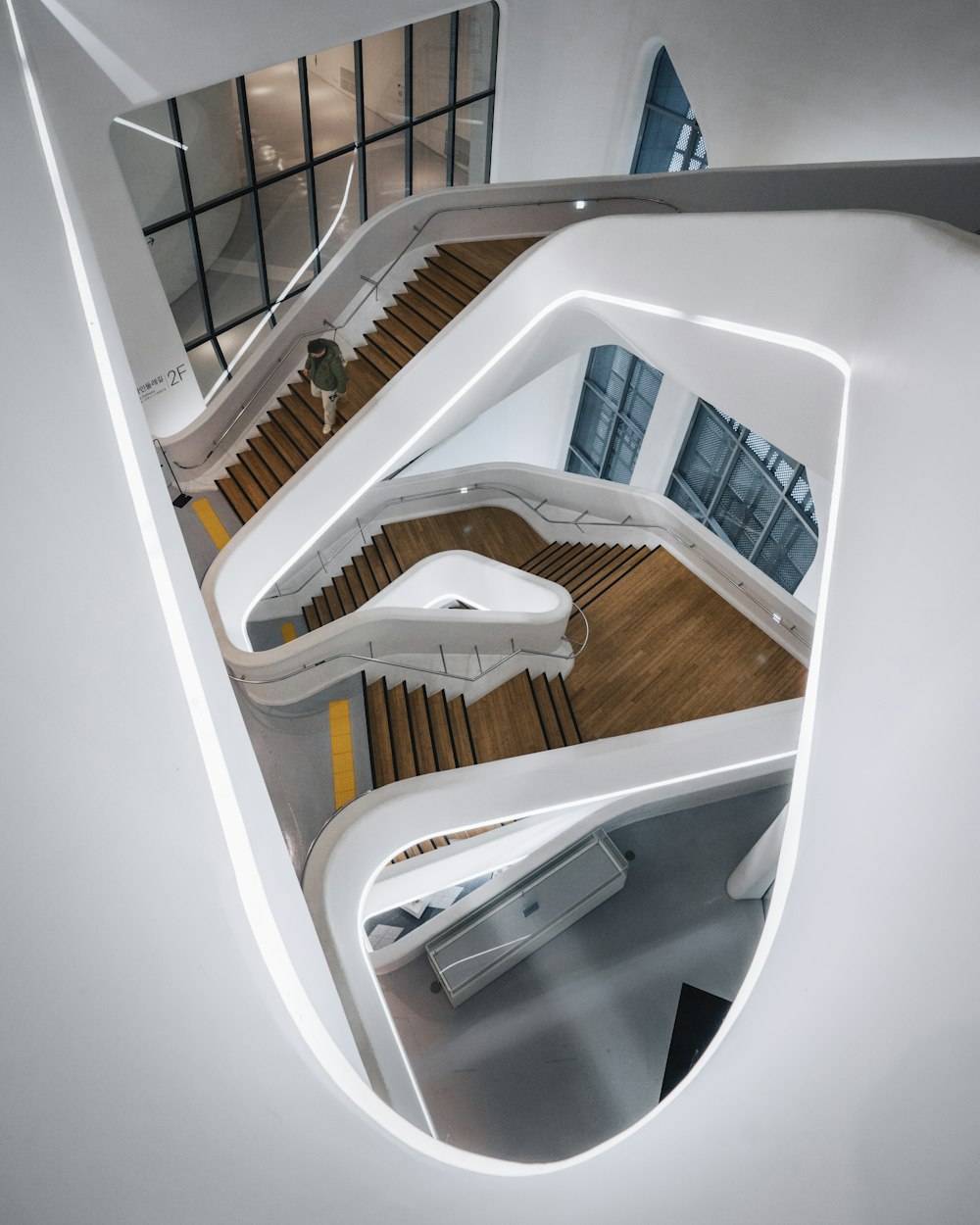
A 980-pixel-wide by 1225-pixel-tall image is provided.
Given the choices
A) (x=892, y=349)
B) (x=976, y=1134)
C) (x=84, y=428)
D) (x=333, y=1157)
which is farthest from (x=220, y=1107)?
(x=892, y=349)

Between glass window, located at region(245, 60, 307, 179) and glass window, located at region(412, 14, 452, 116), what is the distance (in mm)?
2331

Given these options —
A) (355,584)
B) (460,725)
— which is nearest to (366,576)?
Answer: (355,584)

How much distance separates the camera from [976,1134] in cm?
153

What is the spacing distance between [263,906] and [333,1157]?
69cm

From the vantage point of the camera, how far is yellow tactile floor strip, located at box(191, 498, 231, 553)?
11.1 meters

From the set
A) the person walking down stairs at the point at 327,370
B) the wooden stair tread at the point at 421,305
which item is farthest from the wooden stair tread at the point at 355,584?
the wooden stair tread at the point at 421,305

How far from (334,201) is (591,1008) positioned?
12.6 meters

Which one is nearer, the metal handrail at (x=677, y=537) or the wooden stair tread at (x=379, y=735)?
the wooden stair tread at (x=379, y=735)

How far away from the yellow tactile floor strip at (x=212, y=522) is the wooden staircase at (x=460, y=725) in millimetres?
3639

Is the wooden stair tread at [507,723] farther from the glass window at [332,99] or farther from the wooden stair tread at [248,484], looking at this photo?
the glass window at [332,99]

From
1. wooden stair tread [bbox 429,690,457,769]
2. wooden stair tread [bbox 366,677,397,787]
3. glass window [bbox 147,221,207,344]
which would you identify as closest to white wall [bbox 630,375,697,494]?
wooden stair tread [bbox 429,690,457,769]

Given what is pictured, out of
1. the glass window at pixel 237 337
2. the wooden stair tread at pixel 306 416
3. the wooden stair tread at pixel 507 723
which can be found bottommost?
the wooden stair tread at pixel 507 723

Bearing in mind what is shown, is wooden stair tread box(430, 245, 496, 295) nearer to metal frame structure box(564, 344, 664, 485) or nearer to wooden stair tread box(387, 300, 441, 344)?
wooden stair tread box(387, 300, 441, 344)

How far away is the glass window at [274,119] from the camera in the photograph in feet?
34.8
